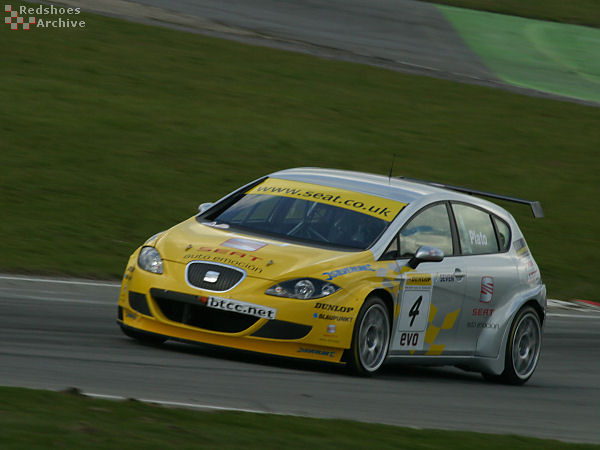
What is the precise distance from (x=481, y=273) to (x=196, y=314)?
2.60 metres

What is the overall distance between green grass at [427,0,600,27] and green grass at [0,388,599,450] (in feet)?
89.8

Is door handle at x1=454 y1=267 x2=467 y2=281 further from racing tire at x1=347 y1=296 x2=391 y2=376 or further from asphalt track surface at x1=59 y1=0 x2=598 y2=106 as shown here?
asphalt track surface at x1=59 y1=0 x2=598 y2=106

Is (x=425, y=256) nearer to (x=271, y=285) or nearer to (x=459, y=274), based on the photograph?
(x=459, y=274)

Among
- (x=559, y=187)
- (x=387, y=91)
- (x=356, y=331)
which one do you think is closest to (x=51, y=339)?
(x=356, y=331)

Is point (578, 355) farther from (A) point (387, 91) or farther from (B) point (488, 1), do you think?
(B) point (488, 1)

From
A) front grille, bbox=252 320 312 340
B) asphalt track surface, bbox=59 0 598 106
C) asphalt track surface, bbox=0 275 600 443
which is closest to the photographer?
asphalt track surface, bbox=0 275 600 443

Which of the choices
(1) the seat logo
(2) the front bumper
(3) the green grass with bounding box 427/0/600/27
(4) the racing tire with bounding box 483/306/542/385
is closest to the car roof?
(4) the racing tire with bounding box 483/306/542/385

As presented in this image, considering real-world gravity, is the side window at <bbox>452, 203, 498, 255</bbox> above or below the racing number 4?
above

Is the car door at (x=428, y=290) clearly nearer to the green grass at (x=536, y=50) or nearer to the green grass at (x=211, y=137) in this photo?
the green grass at (x=211, y=137)

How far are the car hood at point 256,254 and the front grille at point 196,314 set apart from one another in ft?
0.95

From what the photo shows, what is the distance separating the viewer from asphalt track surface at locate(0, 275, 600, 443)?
6.95 m

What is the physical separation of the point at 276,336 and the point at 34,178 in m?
8.87

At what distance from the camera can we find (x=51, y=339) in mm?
8578

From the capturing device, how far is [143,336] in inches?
342
